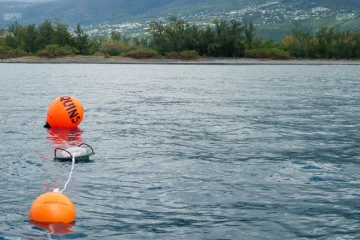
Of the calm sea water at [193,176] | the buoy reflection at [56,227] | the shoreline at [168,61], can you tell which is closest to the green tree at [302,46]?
the shoreline at [168,61]

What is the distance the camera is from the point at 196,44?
5517 inches

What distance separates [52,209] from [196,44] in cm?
13026

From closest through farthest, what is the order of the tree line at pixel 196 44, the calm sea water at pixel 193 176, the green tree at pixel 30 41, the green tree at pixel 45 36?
the calm sea water at pixel 193 176 < the tree line at pixel 196 44 < the green tree at pixel 45 36 < the green tree at pixel 30 41

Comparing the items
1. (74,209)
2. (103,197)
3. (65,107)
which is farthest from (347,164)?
(65,107)

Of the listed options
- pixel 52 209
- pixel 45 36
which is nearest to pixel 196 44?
pixel 45 36

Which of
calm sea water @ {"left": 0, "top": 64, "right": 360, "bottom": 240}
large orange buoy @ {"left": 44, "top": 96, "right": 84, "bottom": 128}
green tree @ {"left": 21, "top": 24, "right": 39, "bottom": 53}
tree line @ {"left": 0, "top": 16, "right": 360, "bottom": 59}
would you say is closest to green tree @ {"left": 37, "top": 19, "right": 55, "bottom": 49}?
tree line @ {"left": 0, "top": 16, "right": 360, "bottom": 59}

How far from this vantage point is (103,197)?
1388 centimetres

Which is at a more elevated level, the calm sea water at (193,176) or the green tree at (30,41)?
the green tree at (30,41)

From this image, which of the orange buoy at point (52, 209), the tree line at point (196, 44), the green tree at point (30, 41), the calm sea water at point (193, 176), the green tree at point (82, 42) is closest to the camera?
the orange buoy at point (52, 209)

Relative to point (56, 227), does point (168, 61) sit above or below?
below

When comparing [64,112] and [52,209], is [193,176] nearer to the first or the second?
[52,209]

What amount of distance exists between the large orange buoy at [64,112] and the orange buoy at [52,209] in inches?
474

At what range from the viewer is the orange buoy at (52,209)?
37.6 feet

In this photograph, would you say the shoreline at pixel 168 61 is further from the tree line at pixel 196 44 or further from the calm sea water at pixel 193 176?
the calm sea water at pixel 193 176
